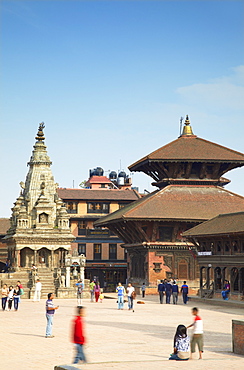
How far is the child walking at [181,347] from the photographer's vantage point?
1744 cm

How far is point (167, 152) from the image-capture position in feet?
211

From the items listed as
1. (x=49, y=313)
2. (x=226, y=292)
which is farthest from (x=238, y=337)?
(x=226, y=292)

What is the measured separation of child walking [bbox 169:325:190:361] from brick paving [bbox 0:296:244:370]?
0.32 meters

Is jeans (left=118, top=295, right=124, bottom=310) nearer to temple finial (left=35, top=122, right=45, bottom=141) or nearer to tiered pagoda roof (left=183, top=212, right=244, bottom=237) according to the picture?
tiered pagoda roof (left=183, top=212, right=244, bottom=237)

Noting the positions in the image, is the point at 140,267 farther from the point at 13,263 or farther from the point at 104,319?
the point at 104,319

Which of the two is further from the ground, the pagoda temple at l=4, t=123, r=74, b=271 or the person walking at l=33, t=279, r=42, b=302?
the pagoda temple at l=4, t=123, r=74, b=271

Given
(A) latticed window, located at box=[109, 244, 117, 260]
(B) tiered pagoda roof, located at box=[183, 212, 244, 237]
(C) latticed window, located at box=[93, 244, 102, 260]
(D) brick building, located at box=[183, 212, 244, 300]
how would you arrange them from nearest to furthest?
(D) brick building, located at box=[183, 212, 244, 300], (B) tiered pagoda roof, located at box=[183, 212, 244, 237], (C) latticed window, located at box=[93, 244, 102, 260], (A) latticed window, located at box=[109, 244, 117, 260]

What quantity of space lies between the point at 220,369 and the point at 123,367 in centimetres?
229

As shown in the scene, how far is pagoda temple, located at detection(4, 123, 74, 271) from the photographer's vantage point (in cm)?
6209

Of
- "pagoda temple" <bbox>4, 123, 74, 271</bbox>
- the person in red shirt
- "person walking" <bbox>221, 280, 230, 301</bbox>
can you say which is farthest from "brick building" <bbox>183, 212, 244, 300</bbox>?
the person in red shirt

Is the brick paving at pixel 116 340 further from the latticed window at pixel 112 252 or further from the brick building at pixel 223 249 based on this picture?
the latticed window at pixel 112 252

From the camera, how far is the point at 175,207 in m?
60.7

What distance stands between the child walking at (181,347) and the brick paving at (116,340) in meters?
0.32

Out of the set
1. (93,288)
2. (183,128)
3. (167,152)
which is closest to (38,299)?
(93,288)
